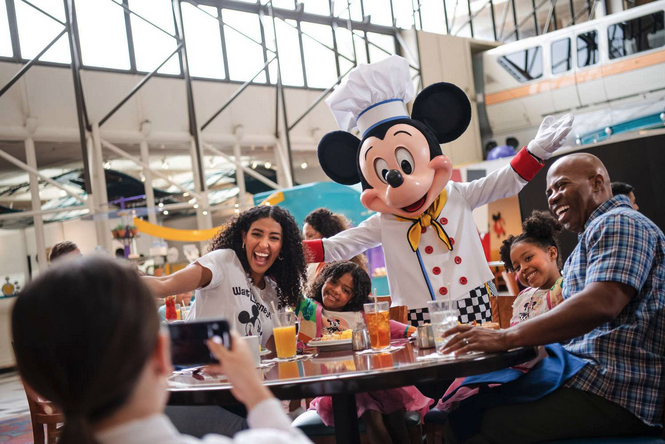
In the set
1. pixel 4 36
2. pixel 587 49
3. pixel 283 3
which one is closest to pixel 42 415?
pixel 4 36

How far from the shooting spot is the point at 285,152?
12.5 m

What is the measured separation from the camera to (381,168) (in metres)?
3.24

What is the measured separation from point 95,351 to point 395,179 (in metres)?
2.26

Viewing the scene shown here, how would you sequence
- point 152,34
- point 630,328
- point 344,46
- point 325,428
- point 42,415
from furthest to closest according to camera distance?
point 344,46 → point 152,34 → point 42,415 → point 325,428 → point 630,328

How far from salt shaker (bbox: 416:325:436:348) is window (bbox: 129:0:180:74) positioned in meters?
9.38

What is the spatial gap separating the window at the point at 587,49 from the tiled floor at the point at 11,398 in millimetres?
10762

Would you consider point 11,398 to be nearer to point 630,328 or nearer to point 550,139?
point 550,139

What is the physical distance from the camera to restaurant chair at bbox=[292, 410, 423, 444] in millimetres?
2650

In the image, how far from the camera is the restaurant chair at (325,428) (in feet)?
8.70

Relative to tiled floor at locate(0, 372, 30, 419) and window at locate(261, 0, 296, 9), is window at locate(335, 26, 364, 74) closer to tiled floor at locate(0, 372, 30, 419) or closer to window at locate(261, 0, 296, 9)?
window at locate(261, 0, 296, 9)

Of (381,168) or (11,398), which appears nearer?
(381,168)

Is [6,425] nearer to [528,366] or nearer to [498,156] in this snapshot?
[528,366]

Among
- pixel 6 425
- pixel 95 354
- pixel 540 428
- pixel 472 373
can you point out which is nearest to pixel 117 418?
pixel 95 354

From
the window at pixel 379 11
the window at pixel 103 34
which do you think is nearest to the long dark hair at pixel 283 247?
the window at pixel 103 34
